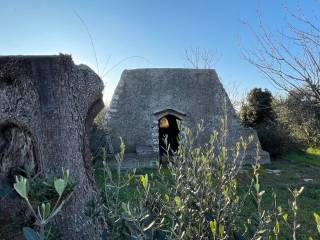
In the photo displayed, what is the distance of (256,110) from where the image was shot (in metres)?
18.4

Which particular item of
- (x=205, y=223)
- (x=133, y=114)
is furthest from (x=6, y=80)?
(x=133, y=114)

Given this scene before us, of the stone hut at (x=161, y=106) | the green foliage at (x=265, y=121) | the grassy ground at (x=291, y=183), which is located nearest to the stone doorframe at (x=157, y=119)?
the stone hut at (x=161, y=106)

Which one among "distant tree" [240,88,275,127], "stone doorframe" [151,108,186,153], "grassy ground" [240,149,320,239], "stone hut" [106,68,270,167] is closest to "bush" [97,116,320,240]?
"grassy ground" [240,149,320,239]

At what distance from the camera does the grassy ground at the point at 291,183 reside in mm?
5750

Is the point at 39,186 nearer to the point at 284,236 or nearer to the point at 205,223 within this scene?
the point at 205,223

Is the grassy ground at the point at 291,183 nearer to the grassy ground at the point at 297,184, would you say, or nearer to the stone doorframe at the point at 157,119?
the grassy ground at the point at 297,184

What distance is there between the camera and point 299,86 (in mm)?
5125

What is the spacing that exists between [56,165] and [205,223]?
1.56 metres

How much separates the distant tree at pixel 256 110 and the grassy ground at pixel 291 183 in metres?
2.59

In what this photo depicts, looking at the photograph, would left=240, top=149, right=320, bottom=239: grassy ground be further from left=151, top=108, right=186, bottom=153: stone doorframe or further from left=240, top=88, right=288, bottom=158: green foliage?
left=151, top=108, right=186, bottom=153: stone doorframe

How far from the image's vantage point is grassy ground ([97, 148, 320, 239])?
18.9 ft

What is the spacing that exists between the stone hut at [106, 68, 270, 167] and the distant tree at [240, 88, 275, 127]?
15.8 feet

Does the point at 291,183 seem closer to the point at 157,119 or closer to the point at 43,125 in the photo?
the point at 157,119

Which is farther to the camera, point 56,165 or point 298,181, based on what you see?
point 298,181
